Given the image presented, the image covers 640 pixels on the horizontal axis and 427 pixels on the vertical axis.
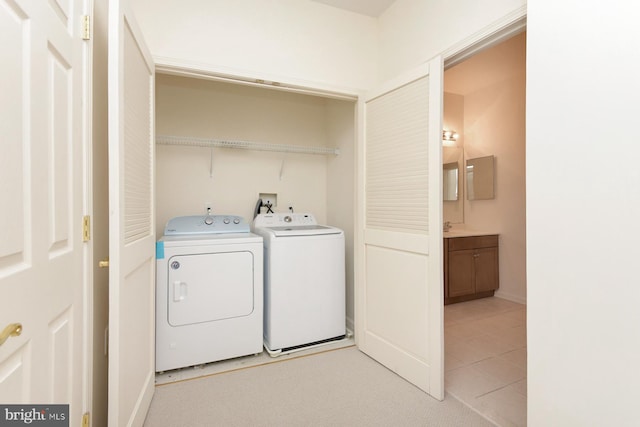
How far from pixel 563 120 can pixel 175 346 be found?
8.48 feet

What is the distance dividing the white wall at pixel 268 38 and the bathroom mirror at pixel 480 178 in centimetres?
230

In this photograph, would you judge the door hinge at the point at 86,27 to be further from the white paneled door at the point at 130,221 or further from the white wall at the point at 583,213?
the white wall at the point at 583,213

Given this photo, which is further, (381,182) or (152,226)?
(381,182)

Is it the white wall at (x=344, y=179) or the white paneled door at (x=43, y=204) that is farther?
Answer: the white wall at (x=344, y=179)

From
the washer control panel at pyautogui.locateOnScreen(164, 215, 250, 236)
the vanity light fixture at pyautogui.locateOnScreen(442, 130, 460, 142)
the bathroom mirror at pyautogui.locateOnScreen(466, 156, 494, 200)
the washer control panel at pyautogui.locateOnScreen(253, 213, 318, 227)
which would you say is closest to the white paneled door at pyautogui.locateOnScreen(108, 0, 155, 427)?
the washer control panel at pyautogui.locateOnScreen(164, 215, 250, 236)

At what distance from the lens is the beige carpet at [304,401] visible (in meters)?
1.72

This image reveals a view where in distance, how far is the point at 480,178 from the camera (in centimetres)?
420

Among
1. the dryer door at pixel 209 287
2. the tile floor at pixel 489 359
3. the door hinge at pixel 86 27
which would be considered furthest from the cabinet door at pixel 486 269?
the door hinge at pixel 86 27

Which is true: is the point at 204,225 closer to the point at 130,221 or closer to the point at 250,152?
the point at 250,152

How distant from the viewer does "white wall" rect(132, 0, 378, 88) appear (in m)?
2.06

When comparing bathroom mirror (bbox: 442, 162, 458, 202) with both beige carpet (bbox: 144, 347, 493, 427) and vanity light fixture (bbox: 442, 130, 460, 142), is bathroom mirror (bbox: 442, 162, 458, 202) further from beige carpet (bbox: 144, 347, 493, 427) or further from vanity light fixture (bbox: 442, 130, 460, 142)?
beige carpet (bbox: 144, 347, 493, 427)

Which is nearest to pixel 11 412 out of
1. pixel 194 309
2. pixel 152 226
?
pixel 152 226

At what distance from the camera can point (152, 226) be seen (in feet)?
6.32

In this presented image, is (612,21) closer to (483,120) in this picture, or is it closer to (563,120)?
(563,120)
